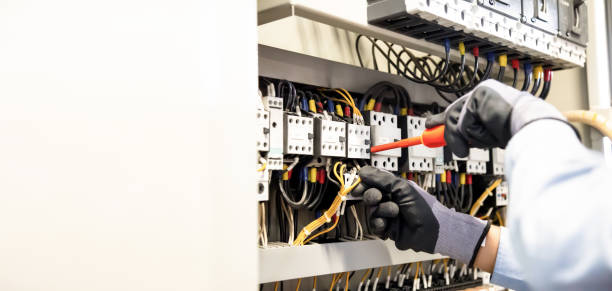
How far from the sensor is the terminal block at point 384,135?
4.35 ft

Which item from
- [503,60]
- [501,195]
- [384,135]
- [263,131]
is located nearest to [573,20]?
[503,60]

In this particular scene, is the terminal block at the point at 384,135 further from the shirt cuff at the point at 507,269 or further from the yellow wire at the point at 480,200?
the yellow wire at the point at 480,200

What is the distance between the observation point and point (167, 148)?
2.31ft

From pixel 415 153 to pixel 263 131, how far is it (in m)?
0.52

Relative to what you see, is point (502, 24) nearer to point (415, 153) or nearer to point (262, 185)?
point (415, 153)

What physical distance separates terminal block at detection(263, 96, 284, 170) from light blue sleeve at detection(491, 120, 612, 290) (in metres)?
0.54

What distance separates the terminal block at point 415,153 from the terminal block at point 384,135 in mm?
29

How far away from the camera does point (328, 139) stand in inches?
47.6

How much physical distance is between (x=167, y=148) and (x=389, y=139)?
0.77m

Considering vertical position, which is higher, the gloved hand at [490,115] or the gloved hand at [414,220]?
the gloved hand at [490,115]

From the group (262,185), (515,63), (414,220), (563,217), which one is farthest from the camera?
(515,63)

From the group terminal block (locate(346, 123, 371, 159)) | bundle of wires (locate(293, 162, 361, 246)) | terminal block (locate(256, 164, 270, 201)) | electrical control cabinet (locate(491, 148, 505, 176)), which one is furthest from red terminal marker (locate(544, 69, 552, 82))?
terminal block (locate(256, 164, 270, 201))

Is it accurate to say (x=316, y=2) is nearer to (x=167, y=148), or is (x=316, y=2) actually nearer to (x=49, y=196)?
(x=167, y=148)

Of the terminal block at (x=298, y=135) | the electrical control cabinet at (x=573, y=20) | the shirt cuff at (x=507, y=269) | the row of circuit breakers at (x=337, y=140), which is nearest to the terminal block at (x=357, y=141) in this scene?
the row of circuit breakers at (x=337, y=140)
